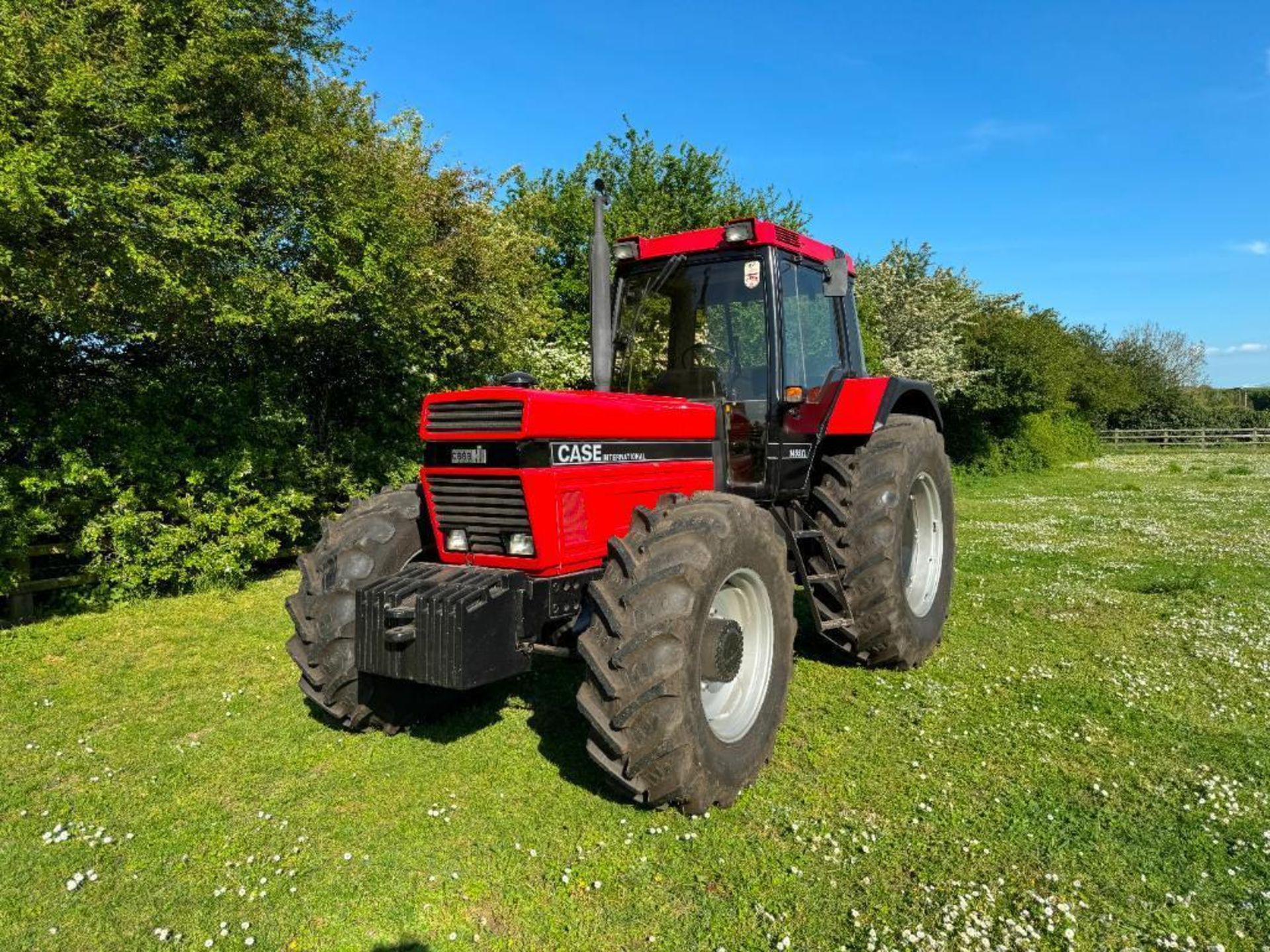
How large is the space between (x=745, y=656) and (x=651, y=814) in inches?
36.8

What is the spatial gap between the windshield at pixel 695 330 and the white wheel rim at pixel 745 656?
57.6 inches

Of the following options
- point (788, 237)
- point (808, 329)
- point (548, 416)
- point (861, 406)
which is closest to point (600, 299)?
point (548, 416)

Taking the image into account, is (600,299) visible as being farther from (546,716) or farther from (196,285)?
(196,285)

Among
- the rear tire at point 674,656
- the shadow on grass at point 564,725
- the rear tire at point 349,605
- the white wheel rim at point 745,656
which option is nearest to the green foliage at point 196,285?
the rear tire at point 349,605

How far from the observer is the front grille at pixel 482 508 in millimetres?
3746

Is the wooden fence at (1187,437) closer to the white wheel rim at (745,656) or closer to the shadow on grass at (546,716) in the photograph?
the shadow on grass at (546,716)

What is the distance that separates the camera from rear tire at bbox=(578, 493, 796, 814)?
318 centimetres

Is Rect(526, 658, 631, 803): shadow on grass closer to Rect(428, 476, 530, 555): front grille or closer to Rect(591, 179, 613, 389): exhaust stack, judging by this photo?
Rect(428, 476, 530, 555): front grille

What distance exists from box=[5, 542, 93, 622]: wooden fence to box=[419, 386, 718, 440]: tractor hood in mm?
5065

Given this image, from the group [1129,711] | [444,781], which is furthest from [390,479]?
[1129,711]

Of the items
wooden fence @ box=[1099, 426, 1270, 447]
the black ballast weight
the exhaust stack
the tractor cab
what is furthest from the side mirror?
wooden fence @ box=[1099, 426, 1270, 447]

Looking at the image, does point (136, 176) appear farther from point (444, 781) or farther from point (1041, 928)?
point (1041, 928)

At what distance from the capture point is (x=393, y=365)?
10047mm

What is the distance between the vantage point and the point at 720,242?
195 inches
